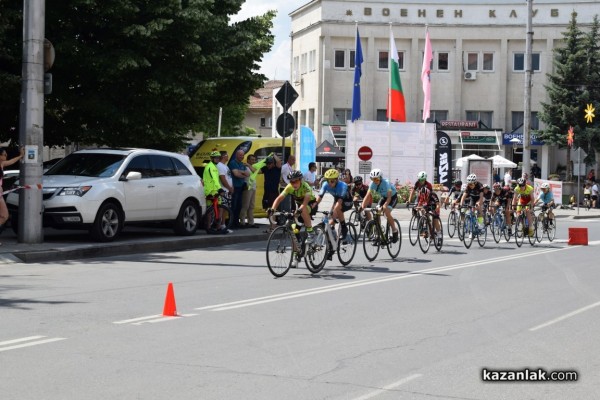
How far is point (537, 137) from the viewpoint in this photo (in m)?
67.1

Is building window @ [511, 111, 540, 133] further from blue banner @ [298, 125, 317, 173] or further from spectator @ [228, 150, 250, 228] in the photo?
spectator @ [228, 150, 250, 228]

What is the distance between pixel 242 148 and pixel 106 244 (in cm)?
795

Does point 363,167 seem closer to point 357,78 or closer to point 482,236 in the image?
point 357,78

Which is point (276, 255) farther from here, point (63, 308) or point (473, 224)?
point (473, 224)

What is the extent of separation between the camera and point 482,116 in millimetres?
73562

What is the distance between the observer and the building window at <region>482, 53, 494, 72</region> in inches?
2891

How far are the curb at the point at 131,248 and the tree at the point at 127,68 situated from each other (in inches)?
153

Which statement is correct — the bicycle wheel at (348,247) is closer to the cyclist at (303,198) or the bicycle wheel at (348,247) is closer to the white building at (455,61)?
the cyclist at (303,198)

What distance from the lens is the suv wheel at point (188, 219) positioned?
22391 mm

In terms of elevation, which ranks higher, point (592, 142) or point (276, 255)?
point (592, 142)

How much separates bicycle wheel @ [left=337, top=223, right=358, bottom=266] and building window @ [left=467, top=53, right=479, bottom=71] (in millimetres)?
56833

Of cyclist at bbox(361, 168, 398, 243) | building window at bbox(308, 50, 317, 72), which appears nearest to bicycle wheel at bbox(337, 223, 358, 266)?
cyclist at bbox(361, 168, 398, 243)

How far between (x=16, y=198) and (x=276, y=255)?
6892 millimetres

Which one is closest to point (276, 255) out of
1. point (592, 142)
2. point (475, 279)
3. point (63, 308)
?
point (475, 279)
